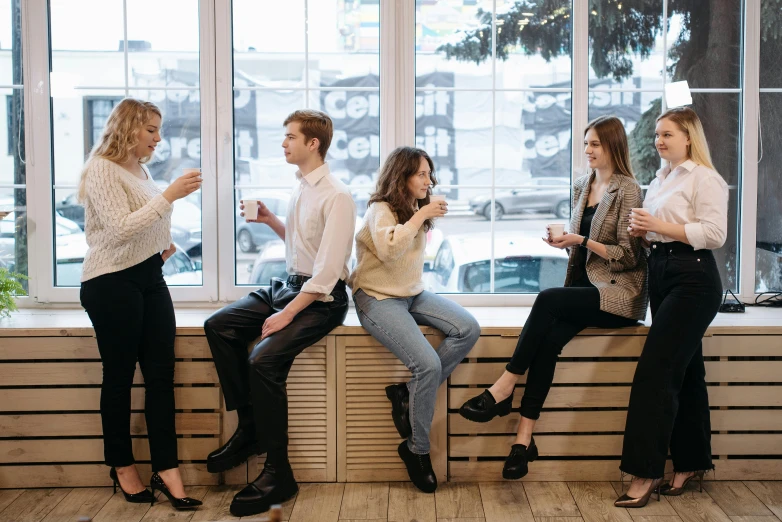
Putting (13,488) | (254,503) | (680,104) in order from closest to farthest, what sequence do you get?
(254,503), (13,488), (680,104)

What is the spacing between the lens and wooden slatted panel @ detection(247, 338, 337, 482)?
3291 mm

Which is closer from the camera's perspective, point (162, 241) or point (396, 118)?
point (162, 241)

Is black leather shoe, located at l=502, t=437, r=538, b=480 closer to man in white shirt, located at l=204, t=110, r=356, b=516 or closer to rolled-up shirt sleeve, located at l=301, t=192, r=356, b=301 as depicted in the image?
man in white shirt, located at l=204, t=110, r=356, b=516

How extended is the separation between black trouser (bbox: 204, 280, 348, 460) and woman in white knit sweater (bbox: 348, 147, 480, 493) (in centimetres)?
18

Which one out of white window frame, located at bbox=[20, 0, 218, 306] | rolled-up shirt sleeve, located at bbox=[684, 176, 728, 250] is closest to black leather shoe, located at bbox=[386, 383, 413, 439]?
white window frame, located at bbox=[20, 0, 218, 306]

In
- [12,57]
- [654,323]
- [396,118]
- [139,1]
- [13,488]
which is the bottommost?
[13,488]

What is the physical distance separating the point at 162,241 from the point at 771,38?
292 centimetres

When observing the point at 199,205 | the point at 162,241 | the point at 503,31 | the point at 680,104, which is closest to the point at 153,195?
the point at 162,241

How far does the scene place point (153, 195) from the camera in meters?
3.09

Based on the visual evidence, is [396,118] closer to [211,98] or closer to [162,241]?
[211,98]

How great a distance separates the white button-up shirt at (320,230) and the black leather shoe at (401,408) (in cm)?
45

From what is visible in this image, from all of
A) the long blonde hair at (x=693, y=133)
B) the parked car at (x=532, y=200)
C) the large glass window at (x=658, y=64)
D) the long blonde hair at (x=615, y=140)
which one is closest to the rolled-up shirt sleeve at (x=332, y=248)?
the parked car at (x=532, y=200)

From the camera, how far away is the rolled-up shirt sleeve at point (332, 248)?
122 inches

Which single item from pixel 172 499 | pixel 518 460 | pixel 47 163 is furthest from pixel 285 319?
pixel 47 163
